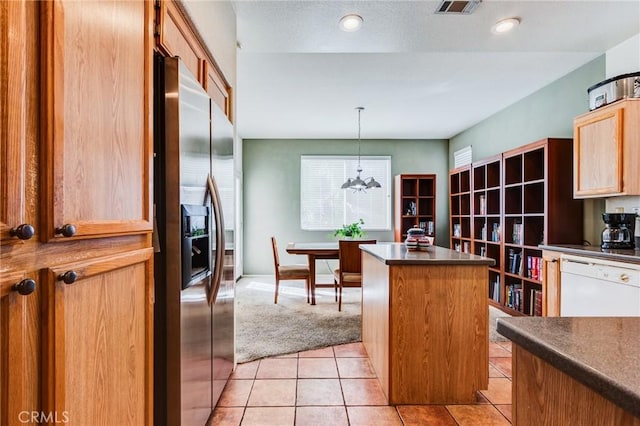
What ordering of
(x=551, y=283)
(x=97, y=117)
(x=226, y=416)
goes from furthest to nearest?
(x=551, y=283) → (x=226, y=416) → (x=97, y=117)

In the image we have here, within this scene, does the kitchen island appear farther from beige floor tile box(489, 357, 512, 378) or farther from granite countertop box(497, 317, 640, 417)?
granite countertop box(497, 317, 640, 417)

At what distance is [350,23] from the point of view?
2627 millimetres

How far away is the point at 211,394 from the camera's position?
6.23 ft

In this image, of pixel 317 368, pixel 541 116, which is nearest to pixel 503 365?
pixel 317 368

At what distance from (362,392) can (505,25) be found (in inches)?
110

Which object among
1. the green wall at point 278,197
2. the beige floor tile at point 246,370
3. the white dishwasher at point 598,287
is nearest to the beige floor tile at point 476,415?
the white dishwasher at point 598,287

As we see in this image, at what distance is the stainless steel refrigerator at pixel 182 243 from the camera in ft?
4.59

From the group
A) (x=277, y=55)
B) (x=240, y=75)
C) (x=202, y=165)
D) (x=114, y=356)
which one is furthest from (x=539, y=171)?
(x=114, y=356)

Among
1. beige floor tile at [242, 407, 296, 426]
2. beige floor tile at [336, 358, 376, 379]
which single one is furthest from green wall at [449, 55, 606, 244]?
beige floor tile at [242, 407, 296, 426]

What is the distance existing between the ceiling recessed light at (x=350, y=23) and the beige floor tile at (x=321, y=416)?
2573 mm

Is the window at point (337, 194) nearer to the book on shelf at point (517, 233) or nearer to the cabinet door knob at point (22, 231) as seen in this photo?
the book on shelf at point (517, 233)

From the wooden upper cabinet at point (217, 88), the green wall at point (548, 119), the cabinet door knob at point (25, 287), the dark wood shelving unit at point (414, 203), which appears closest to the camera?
the cabinet door knob at point (25, 287)

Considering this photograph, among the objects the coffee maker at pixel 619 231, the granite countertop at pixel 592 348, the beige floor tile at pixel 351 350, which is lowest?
the beige floor tile at pixel 351 350

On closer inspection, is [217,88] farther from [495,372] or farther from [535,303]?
[535,303]
